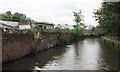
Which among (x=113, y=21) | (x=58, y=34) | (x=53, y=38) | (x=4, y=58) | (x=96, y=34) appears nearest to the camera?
(x=4, y=58)

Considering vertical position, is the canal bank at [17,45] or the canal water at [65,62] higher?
the canal bank at [17,45]

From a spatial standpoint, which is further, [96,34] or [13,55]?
[96,34]

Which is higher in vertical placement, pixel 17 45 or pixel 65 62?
pixel 17 45

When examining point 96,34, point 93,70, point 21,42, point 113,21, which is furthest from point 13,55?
point 96,34

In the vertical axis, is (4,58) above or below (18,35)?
below

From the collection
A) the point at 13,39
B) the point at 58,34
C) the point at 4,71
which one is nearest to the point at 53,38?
the point at 58,34

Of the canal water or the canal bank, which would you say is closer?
the canal water

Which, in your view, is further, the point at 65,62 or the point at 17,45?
the point at 17,45

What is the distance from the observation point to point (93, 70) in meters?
16.6

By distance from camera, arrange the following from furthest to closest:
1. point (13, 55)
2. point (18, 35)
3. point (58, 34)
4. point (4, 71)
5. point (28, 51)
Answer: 1. point (58, 34)
2. point (28, 51)
3. point (18, 35)
4. point (13, 55)
5. point (4, 71)

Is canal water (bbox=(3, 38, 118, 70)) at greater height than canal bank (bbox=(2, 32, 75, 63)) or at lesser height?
lesser

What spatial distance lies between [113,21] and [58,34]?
682 inches

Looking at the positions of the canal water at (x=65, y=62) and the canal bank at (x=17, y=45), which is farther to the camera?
the canal bank at (x=17, y=45)

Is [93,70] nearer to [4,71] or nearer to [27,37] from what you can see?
[4,71]
